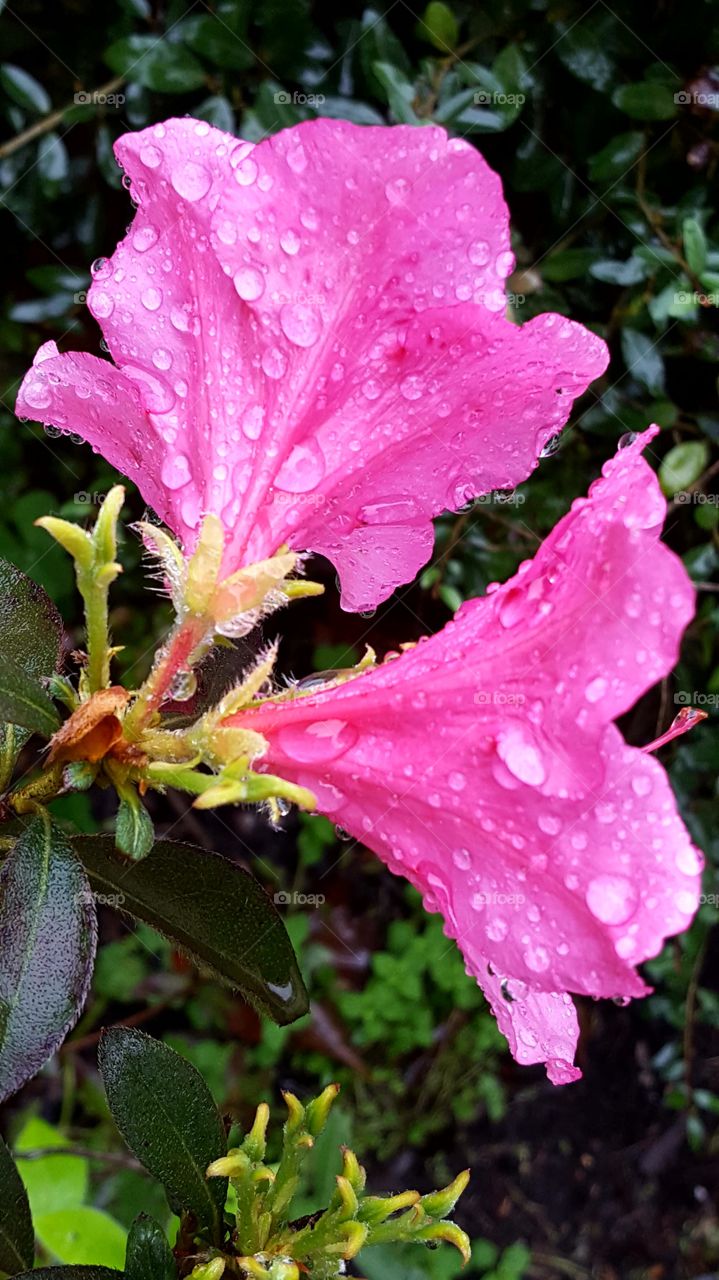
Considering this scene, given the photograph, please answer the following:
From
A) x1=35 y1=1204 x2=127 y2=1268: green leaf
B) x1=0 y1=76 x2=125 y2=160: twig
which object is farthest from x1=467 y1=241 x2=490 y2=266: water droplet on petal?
x1=35 y1=1204 x2=127 y2=1268: green leaf

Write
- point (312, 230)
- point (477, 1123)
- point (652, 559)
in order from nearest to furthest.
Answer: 1. point (652, 559)
2. point (312, 230)
3. point (477, 1123)

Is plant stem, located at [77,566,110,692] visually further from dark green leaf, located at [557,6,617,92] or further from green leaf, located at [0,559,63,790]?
dark green leaf, located at [557,6,617,92]

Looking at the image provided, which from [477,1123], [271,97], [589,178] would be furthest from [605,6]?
[477,1123]

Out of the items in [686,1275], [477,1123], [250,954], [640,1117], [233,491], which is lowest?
[686,1275]

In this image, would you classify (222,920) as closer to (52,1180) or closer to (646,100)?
(52,1180)

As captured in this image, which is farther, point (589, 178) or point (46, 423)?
point (589, 178)

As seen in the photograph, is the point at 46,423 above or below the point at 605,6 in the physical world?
above

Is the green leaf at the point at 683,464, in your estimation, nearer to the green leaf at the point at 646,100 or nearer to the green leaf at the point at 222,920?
the green leaf at the point at 646,100

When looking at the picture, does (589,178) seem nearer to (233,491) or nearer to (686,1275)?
(233,491)
